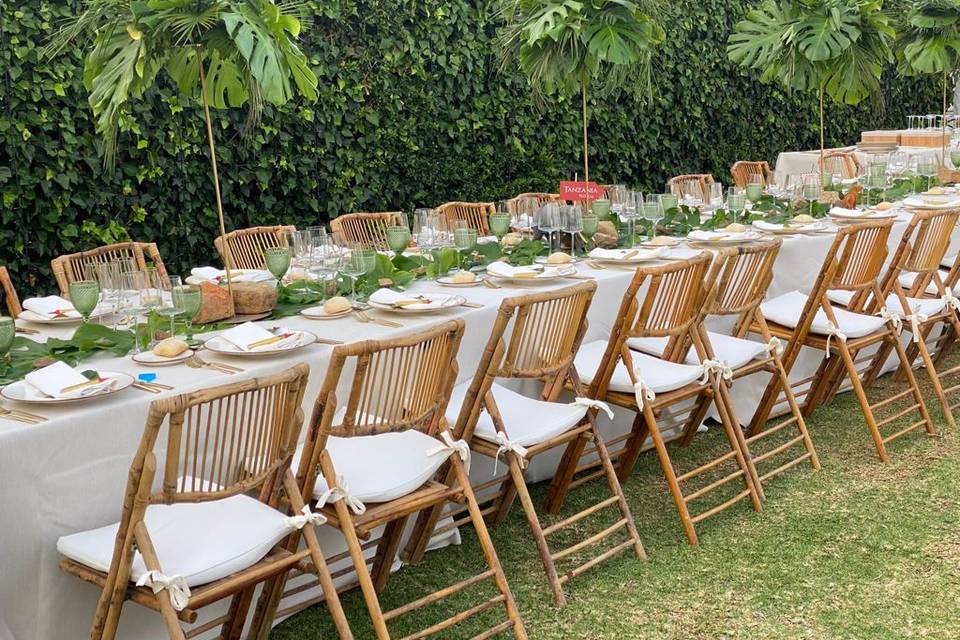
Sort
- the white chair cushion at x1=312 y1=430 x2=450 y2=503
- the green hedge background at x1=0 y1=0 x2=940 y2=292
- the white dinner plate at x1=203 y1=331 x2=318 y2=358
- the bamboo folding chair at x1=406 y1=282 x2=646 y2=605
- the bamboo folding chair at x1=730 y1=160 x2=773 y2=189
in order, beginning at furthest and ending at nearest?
the bamboo folding chair at x1=730 y1=160 x2=773 y2=189
the green hedge background at x1=0 y1=0 x2=940 y2=292
the bamboo folding chair at x1=406 y1=282 x2=646 y2=605
the white dinner plate at x1=203 y1=331 x2=318 y2=358
the white chair cushion at x1=312 y1=430 x2=450 y2=503

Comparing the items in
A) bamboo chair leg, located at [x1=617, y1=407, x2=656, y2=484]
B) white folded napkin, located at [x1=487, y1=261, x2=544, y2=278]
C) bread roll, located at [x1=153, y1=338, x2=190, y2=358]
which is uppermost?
bread roll, located at [x1=153, y1=338, x2=190, y2=358]

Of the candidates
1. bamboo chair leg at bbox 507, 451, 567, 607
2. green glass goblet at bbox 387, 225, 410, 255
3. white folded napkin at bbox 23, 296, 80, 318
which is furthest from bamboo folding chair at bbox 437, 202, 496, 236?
bamboo chair leg at bbox 507, 451, 567, 607

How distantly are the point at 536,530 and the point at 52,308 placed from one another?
1875mm

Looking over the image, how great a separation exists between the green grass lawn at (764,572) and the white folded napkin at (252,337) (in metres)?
0.85

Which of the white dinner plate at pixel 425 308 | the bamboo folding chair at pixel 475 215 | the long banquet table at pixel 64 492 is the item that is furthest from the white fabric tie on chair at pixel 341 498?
the bamboo folding chair at pixel 475 215

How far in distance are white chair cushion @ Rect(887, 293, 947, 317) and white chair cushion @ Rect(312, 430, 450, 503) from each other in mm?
2811

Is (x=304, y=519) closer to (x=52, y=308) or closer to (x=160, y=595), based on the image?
→ (x=160, y=595)

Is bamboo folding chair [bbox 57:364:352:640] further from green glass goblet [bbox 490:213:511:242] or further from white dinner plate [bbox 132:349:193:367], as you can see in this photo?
green glass goblet [bbox 490:213:511:242]

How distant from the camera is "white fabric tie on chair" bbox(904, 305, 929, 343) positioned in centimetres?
475

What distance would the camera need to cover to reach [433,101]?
7875mm

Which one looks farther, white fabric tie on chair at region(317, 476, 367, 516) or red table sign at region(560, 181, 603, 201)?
red table sign at region(560, 181, 603, 201)

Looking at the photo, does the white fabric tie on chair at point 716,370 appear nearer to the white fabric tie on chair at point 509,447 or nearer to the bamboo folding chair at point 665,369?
the bamboo folding chair at point 665,369

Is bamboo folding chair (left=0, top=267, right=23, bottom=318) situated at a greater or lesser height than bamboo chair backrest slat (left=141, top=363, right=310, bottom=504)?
greater

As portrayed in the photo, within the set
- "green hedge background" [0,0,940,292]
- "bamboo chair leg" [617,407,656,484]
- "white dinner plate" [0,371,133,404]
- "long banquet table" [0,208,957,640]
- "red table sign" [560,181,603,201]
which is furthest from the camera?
"green hedge background" [0,0,940,292]
